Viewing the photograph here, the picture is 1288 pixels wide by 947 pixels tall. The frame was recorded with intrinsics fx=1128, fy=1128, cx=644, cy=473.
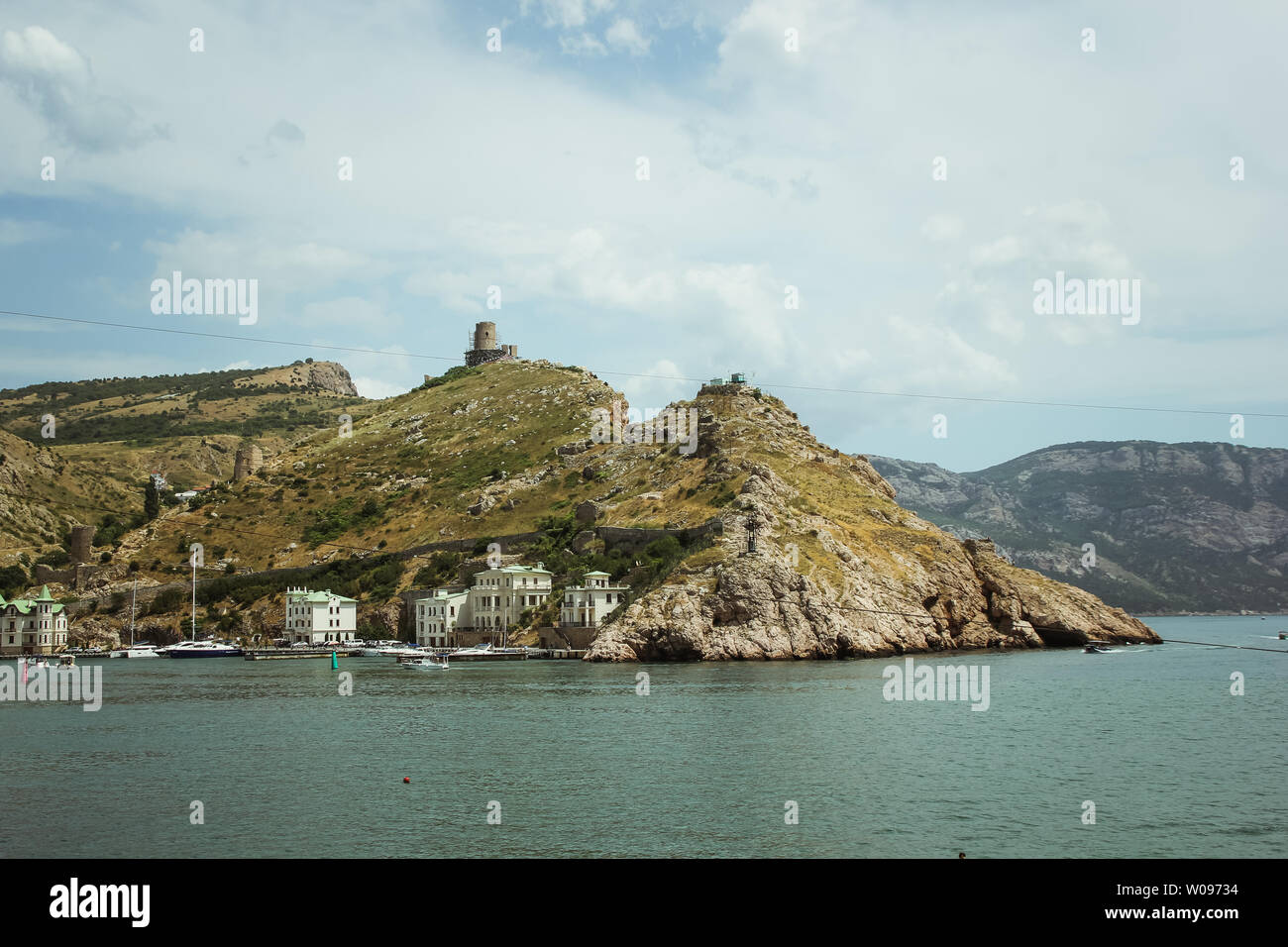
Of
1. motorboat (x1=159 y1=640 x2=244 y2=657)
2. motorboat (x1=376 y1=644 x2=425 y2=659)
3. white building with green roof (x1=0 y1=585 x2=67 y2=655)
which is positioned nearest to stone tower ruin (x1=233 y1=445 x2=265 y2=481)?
white building with green roof (x1=0 y1=585 x2=67 y2=655)

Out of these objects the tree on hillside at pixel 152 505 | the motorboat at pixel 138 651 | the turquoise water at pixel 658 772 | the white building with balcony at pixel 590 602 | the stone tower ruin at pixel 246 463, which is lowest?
the motorboat at pixel 138 651

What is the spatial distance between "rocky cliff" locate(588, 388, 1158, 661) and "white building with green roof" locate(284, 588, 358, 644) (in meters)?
41.2

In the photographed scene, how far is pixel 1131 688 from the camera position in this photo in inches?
2734

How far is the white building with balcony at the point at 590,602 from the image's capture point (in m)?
101

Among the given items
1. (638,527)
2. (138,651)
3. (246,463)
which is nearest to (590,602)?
(638,527)

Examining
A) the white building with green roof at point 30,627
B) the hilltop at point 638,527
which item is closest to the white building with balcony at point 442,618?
the hilltop at point 638,527

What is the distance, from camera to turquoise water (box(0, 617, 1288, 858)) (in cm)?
3061

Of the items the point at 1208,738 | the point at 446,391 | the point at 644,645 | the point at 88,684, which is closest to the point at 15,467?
the point at 446,391

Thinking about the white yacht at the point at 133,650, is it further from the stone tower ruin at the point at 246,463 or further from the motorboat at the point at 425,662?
the stone tower ruin at the point at 246,463

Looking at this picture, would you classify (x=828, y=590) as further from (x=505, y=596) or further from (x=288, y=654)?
(x=288, y=654)

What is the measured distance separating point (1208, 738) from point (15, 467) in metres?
162

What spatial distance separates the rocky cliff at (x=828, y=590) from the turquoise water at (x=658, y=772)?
57.0 feet

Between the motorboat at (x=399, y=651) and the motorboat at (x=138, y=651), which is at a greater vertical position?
the motorboat at (x=399, y=651)

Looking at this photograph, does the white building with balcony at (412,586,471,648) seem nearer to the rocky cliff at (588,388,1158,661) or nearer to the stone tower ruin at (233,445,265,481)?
the rocky cliff at (588,388,1158,661)
